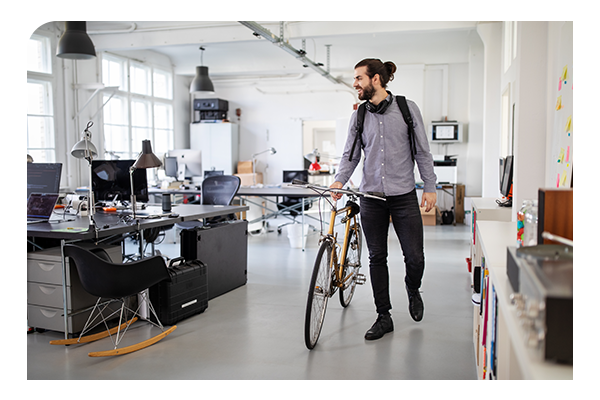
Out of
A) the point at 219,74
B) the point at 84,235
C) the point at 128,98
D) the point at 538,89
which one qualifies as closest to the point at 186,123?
the point at 219,74

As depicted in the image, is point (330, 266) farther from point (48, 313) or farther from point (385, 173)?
point (48, 313)

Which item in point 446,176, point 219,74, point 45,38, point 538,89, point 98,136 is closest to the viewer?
point 538,89

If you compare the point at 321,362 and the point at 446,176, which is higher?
the point at 446,176

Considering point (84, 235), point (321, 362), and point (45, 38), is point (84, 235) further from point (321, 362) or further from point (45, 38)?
point (45, 38)

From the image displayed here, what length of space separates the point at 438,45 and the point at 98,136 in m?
6.32

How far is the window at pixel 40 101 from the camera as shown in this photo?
279 inches

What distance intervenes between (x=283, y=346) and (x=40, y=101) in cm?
627

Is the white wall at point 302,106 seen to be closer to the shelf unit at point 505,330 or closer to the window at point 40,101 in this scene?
the window at point 40,101

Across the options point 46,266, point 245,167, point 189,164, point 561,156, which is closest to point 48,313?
point 46,266

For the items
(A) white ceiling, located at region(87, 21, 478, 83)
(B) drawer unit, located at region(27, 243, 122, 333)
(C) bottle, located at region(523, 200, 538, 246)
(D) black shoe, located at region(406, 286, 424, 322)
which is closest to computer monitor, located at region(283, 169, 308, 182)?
(A) white ceiling, located at region(87, 21, 478, 83)

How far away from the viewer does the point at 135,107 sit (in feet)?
31.1

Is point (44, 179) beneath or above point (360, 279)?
above
